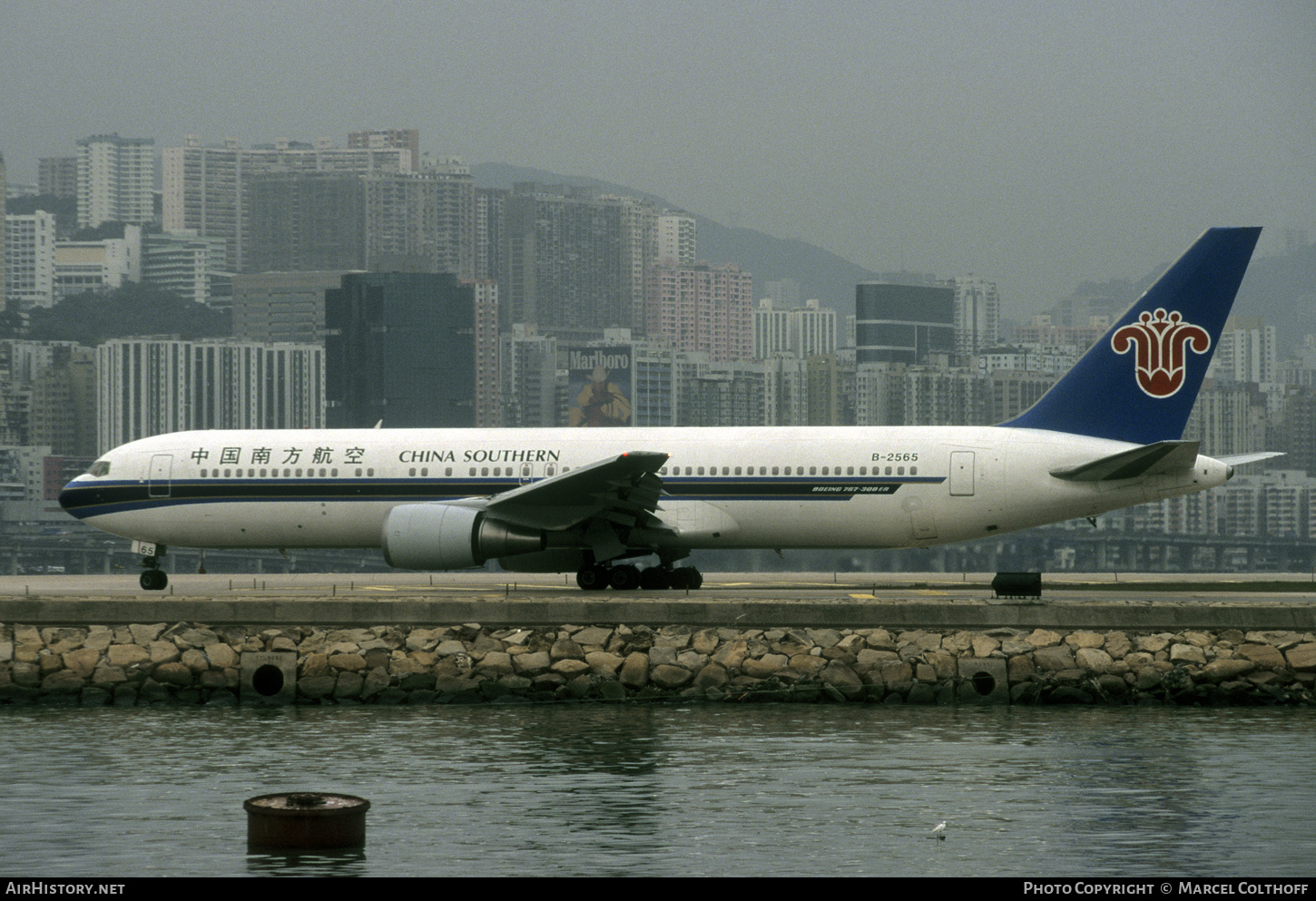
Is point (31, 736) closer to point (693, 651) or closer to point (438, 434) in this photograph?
Result: point (693, 651)

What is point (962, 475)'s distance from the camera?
35406 millimetres

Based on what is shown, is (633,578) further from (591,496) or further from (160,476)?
(160,476)

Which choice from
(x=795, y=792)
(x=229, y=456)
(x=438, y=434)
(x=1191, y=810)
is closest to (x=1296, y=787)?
(x=1191, y=810)

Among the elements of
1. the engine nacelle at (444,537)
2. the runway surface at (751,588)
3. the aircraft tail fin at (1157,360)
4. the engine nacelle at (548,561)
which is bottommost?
the runway surface at (751,588)

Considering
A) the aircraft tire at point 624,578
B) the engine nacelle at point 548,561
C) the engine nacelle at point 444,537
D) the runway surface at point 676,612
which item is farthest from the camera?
the engine nacelle at point 548,561

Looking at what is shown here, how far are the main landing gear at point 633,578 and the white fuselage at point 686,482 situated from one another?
2.78 feet

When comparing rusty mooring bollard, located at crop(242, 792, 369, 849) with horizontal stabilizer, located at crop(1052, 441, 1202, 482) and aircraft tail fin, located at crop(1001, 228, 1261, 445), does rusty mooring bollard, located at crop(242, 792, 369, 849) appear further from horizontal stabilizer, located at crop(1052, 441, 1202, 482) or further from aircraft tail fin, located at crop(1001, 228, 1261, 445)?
aircraft tail fin, located at crop(1001, 228, 1261, 445)

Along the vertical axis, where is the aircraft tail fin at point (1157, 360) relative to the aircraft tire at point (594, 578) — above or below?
above

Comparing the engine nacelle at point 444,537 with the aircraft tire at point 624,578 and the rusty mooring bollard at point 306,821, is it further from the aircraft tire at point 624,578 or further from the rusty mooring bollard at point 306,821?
the rusty mooring bollard at point 306,821

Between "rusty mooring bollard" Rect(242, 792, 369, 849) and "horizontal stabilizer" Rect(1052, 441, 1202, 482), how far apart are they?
21.0 m

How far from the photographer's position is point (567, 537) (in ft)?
116

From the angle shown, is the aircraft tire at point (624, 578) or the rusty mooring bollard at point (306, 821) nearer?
the rusty mooring bollard at point (306, 821)

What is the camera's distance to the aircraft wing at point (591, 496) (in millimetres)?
33438

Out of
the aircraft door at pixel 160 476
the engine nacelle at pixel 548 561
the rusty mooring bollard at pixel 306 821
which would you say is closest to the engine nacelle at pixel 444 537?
the engine nacelle at pixel 548 561
